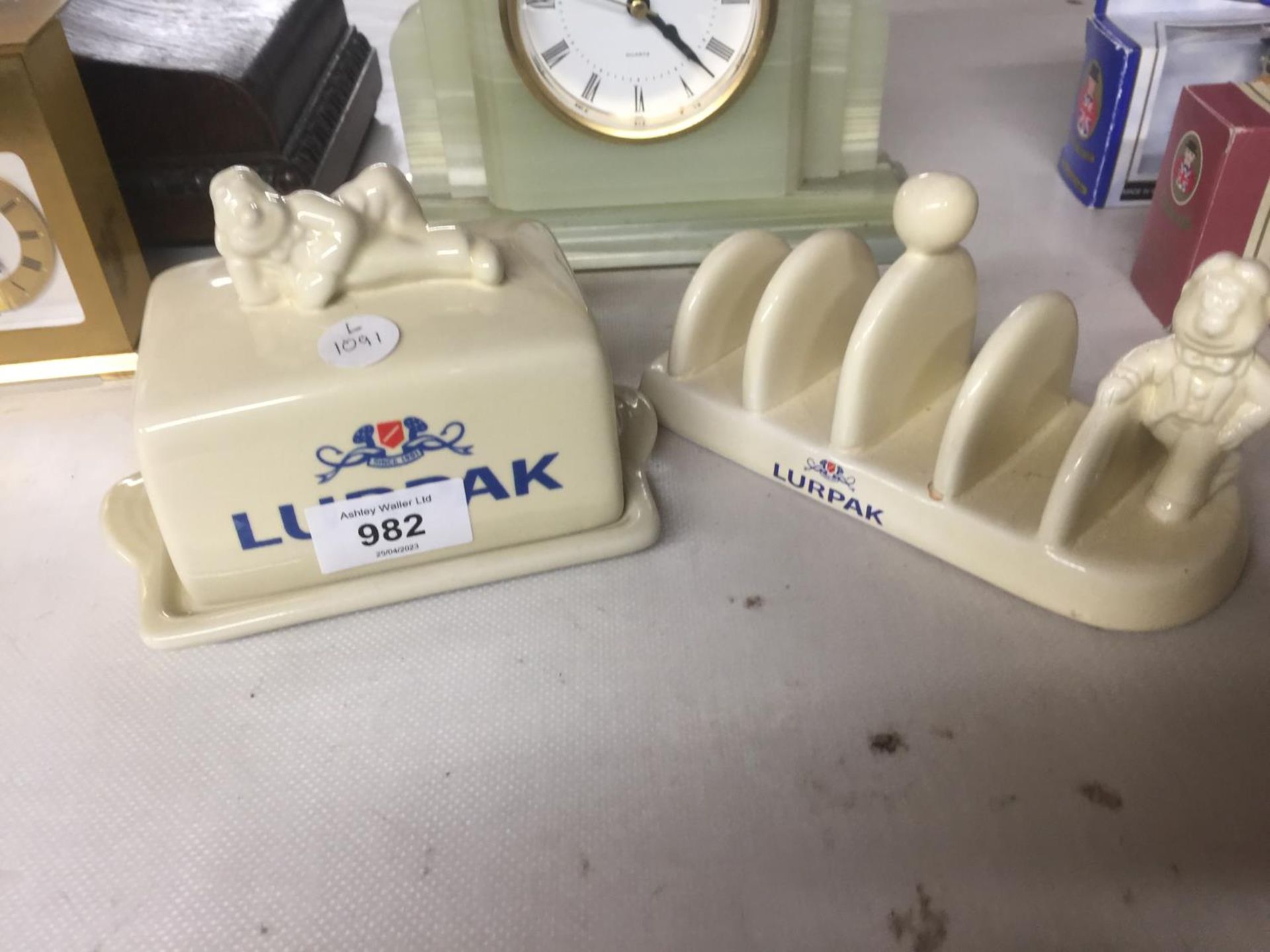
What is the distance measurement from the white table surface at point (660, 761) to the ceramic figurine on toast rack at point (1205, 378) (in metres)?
0.12

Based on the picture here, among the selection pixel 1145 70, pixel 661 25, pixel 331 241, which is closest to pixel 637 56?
pixel 661 25

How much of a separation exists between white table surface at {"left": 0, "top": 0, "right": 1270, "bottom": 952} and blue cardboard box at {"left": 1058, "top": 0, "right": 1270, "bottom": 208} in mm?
509

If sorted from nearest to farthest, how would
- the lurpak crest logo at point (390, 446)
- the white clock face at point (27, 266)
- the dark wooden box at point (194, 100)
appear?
the lurpak crest logo at point (390, 446)
the white clock face at point (27, 266)
the dark wooden box at point (194, 100)

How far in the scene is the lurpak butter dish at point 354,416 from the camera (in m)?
0.67

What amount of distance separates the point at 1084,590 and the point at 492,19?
28.9 inches

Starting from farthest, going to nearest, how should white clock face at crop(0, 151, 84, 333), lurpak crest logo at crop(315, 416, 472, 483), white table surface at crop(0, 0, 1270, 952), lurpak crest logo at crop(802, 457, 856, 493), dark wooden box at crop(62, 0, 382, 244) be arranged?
1. dark wooden box at crop(62, 0, 382, 244)
2. white clock face at crop(0, 151, 84, 333)
3. lurpak crest logo at crop(802, 457, 856, 493)
4. lurpak crest logo at crop(315, 416, 472, 483)
5. white table surface at crop(0, 0, 1270, 952)

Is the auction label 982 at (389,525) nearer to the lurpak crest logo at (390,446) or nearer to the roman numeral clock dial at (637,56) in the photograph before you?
the lurpak crest logo at (390,446)

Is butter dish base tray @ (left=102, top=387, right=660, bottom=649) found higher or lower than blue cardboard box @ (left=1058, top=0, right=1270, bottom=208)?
lower

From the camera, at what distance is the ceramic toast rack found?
664 mm

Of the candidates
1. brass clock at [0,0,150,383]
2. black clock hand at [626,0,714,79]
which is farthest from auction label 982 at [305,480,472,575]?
black clock hand at [626,0,714,79]

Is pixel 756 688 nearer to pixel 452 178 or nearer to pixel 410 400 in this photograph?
pixel 410 400

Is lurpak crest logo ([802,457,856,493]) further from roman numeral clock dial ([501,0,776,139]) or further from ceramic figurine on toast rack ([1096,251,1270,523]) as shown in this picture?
roman numeral clock dial ([501,0,776,139])

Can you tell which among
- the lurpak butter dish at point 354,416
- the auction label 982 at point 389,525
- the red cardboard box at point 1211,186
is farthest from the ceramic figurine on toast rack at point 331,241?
the red cardboard box at point 1211,186

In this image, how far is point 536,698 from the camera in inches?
27.5
